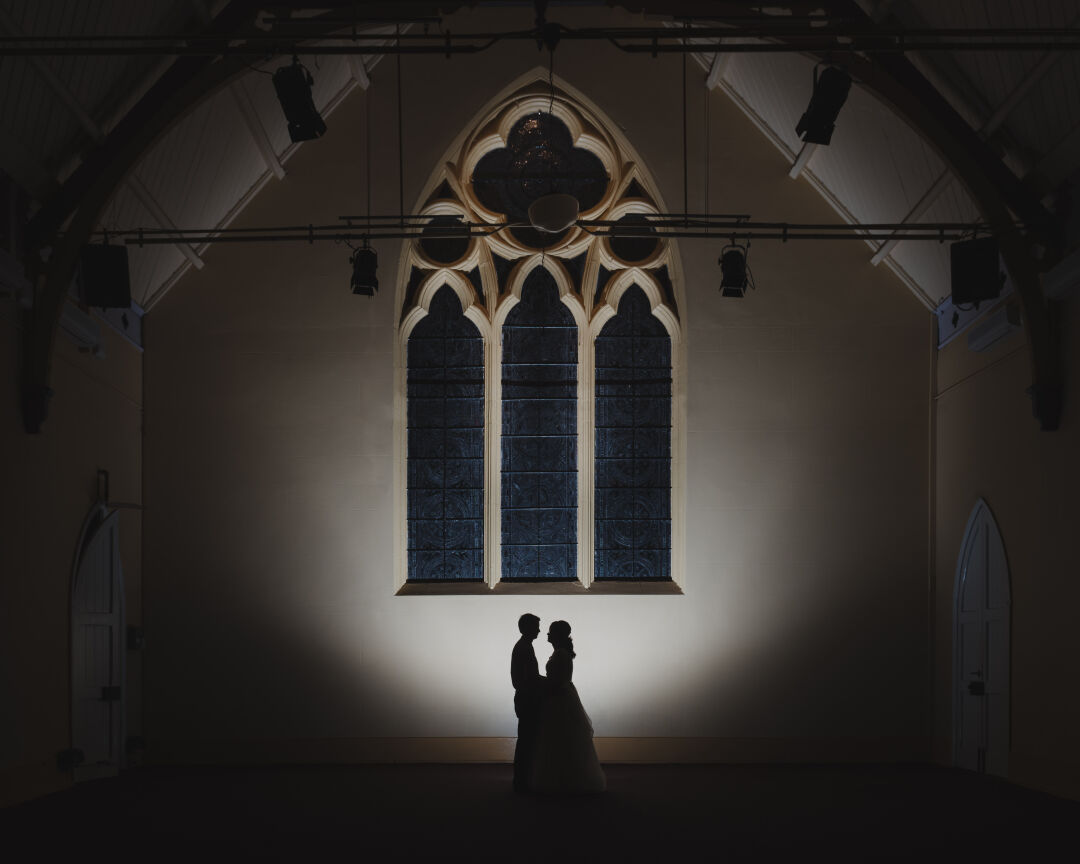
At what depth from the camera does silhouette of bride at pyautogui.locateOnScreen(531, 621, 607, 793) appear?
29.1 feet

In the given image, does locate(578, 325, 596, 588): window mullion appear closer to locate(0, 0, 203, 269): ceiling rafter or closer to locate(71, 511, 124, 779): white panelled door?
locate(0, 0, 203, 269): ceiling rafter

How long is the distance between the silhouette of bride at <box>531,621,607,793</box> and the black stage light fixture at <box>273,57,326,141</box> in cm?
449

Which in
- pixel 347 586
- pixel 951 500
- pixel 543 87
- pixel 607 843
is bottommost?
pixel 607 843

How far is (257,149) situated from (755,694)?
22.5ft

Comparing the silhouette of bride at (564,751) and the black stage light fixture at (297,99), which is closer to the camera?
the black stage light fixture at (297,99)

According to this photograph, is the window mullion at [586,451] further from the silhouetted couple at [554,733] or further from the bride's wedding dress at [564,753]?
the bride's wedding dress at [564,753]

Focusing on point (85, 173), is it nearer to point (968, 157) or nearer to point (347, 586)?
point (347, 586)

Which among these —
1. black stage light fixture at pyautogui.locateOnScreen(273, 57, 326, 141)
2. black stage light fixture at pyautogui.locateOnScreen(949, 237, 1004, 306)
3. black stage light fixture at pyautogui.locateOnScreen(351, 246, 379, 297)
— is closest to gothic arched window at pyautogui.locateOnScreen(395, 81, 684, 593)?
black stage light fixture at pyautogui.locateOnScreen(351, 246, 379, 297)

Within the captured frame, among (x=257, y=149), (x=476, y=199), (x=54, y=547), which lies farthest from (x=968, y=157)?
(x=54, y=547)

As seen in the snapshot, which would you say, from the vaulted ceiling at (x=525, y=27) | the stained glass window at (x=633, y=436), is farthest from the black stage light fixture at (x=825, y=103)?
the stained glass window at (x=633, y=436)

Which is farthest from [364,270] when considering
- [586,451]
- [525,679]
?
[525,679]

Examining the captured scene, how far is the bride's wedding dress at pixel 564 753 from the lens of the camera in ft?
29.1

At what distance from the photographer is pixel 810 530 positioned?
1136cm

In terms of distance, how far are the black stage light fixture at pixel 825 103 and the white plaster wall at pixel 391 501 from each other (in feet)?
11.5
